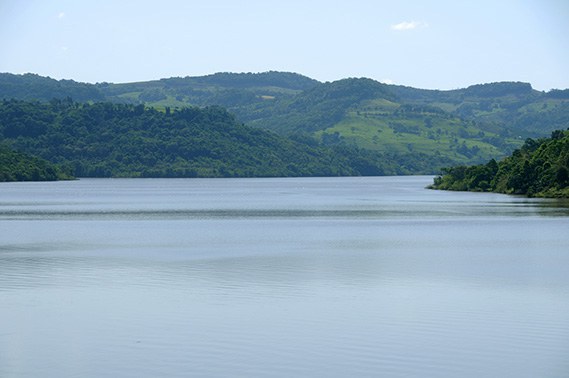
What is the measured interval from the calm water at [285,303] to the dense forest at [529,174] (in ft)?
189

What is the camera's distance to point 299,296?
122 ft

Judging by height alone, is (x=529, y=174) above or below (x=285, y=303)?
above

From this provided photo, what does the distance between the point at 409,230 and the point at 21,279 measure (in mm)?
38766

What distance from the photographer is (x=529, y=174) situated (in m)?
140

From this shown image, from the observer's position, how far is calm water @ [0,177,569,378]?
2550 cm

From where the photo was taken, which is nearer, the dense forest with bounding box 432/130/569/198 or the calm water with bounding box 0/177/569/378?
the calm water with bounding box 0/177/569/378

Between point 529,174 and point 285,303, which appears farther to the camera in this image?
point 529,174

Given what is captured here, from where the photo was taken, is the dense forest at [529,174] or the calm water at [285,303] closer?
the calm water at [285,303]

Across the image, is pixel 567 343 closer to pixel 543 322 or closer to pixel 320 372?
pixel 543 322

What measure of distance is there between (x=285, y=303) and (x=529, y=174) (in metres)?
110

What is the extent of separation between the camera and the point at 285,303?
3531 cm

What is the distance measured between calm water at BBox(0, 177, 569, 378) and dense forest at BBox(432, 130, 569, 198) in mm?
57631

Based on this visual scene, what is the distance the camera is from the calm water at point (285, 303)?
25.5 m

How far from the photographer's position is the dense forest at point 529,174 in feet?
422
